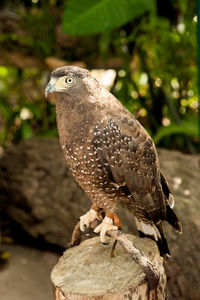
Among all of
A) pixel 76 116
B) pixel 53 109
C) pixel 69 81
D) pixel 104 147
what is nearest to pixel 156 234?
pixel 104 147

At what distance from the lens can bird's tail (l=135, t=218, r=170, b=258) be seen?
2.12m

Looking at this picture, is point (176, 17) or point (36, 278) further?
point (176, 17)

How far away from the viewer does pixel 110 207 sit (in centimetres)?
208

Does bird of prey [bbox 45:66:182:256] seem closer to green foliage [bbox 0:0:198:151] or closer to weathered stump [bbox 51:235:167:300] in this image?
weathered stump [bbox 51:235:167:300]

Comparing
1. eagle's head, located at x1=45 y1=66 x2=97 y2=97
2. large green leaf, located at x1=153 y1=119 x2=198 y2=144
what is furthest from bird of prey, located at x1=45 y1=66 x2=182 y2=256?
large green leaf, located at x1=153 y1=119 x2=198 y2=144

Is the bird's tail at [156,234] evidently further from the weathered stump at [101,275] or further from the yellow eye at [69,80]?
the yellow eye at [69,80]

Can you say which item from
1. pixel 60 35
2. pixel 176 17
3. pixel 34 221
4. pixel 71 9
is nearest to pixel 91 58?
pixel 60 35

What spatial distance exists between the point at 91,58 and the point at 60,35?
41 cm

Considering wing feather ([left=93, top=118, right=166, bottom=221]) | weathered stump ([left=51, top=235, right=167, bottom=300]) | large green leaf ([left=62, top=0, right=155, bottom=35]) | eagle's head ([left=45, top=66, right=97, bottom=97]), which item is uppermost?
large green leaf ([left=62, top=0, right=155, bottom=35])

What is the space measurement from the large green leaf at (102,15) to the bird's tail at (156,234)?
2.27m

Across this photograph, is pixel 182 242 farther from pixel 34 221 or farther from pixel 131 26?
pixel 131 26

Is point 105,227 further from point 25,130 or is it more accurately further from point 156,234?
point 25,130

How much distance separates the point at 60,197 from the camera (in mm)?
3520

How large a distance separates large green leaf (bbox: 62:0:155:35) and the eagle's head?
219 centimetres
